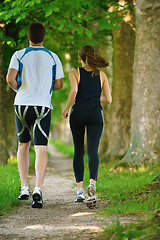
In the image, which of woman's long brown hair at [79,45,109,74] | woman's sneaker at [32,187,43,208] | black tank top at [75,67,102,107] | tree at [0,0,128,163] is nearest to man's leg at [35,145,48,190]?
woman's sneaker at [32,187,43,208]

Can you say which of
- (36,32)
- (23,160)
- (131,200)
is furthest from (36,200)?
(36,32)

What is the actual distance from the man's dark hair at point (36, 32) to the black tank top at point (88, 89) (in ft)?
2.28

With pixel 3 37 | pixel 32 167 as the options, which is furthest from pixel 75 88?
pixel 32 167

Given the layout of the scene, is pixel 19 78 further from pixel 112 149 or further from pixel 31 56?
pixel 112 149

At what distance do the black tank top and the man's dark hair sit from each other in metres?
0.70

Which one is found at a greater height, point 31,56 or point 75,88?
point 31,56

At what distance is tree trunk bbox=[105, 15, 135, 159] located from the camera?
12992 mm

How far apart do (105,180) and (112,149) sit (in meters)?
4.94

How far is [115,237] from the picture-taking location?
361 centimetres

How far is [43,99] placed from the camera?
214 inches

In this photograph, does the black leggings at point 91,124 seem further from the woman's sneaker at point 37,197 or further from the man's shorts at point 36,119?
the woman's sneaker at point 37,197

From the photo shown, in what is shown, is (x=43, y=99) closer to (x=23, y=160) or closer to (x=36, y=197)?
(x=23, y=160)

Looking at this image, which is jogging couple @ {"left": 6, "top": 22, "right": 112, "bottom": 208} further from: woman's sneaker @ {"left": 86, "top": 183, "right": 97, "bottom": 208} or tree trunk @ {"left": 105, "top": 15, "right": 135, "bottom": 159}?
tree trunk @ {"left": 105, "top": 15, "right": 135, "bottom": 159}

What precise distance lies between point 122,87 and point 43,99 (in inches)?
306
